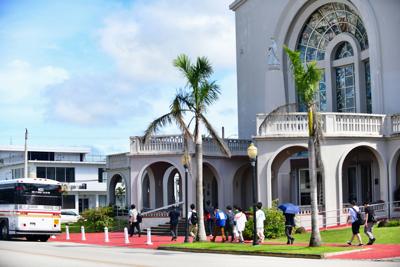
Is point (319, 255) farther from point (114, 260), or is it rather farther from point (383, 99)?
point (383, 99)

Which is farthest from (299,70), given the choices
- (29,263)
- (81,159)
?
(81,159)

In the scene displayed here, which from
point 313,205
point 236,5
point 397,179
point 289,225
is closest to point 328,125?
point 397,179

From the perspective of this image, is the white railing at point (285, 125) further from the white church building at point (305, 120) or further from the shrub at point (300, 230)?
the shrub at point (300, 230)

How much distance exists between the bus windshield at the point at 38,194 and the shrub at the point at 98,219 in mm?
6917

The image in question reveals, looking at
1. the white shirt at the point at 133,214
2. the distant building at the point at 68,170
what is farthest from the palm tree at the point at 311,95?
the distant building at the point at 68,170

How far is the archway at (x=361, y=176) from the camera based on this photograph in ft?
117

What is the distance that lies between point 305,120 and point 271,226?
252 inches

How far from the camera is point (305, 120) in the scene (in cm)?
3397

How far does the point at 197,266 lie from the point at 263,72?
2538 cm

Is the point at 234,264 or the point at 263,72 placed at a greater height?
the point at 263,72

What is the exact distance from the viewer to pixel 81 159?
78562mm

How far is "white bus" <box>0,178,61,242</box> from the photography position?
1341 inches

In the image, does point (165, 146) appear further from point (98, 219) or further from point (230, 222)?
point (230, 222)

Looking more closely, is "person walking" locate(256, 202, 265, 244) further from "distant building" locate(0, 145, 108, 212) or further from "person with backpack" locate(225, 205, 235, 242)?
"distant building" locate(0, 145, 108, 212)
